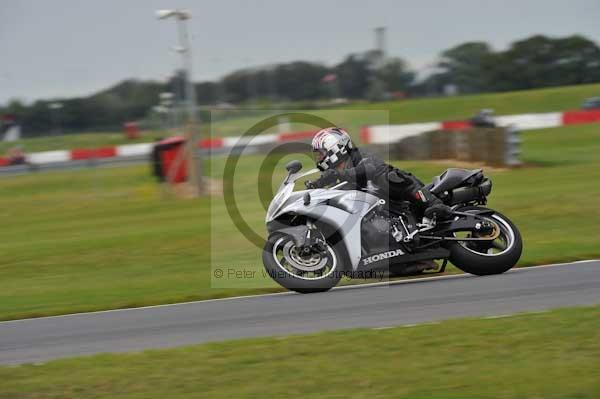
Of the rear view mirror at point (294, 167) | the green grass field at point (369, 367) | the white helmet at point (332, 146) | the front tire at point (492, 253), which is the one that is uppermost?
the white helmet at point (332, 146)

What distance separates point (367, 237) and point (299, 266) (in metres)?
0.80

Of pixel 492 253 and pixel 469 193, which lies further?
pixel 469 193

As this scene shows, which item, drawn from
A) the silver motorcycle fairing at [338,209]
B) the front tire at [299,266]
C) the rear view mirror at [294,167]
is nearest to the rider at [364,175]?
the silver motorcycle fairing at [338,209]

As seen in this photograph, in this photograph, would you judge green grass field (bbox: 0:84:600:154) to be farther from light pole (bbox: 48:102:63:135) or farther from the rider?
the rider

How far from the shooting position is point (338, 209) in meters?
9.20

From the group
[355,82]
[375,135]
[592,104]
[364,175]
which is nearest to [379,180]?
[364,175]

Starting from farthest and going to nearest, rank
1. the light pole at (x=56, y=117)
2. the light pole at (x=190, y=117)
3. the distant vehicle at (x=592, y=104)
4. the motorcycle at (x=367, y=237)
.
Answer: the light pole at (x=56, y=117), the distant vehicle at (x=592, y=104), the light pole at (x=190, y=117), the motorcycle at (x=367, y=237)

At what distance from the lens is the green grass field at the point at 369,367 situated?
18.3ft

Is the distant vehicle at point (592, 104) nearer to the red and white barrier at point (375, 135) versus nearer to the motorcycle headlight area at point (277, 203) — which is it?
the red and white barrier at point (375, 135)

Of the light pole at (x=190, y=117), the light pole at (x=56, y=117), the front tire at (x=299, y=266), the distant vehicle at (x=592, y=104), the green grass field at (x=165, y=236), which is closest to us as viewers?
the front tire at (x=299, y=266)

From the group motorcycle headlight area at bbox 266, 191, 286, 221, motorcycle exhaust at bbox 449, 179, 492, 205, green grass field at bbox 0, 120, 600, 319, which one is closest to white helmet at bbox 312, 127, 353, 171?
motorcycle headlight area at bbox 266, 191, 286, 221

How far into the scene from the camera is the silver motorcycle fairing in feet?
30.0

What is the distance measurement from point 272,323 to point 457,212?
2.55 meters

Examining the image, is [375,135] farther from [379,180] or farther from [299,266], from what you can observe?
[299,266]
